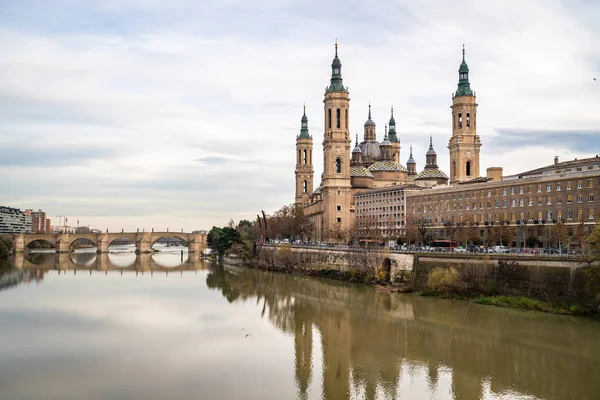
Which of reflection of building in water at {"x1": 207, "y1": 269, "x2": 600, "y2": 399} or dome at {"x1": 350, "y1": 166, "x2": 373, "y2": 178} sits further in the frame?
dome at {"x1": 350, "y1": 166, "x2": 373, "y2": 178}

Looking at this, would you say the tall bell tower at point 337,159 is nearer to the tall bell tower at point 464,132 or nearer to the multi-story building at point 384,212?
the multi-story building at point 384,212

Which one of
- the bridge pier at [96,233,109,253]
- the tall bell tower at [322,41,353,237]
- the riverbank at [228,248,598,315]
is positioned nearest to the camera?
the riverbank at [228,248,598,315]

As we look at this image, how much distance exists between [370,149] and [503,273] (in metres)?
80.0

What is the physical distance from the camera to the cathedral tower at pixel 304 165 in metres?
141

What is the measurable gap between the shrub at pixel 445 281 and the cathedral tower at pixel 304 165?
8917 centimetres

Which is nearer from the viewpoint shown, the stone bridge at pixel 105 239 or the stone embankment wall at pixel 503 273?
the stone embankment wall at pixel 503 273

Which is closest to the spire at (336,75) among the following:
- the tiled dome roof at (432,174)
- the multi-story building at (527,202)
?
the tiled dome roof at (432,174)

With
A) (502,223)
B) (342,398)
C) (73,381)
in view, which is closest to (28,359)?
(73,381)

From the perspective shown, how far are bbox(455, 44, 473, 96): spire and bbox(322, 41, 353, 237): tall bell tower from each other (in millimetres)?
18031

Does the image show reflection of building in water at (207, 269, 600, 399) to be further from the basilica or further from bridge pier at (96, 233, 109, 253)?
bridge pier at (96, 233, 109, 253)

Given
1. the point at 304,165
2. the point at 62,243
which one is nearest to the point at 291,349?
the point at 304,165

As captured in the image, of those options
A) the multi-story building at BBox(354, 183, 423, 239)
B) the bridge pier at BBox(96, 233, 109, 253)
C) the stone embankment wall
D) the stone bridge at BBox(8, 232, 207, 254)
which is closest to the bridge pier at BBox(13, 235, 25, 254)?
the stone bridge at BBox(8, 232, 207, 254)

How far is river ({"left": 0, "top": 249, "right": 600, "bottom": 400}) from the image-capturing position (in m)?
27.7

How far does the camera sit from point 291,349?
35.5 meters
